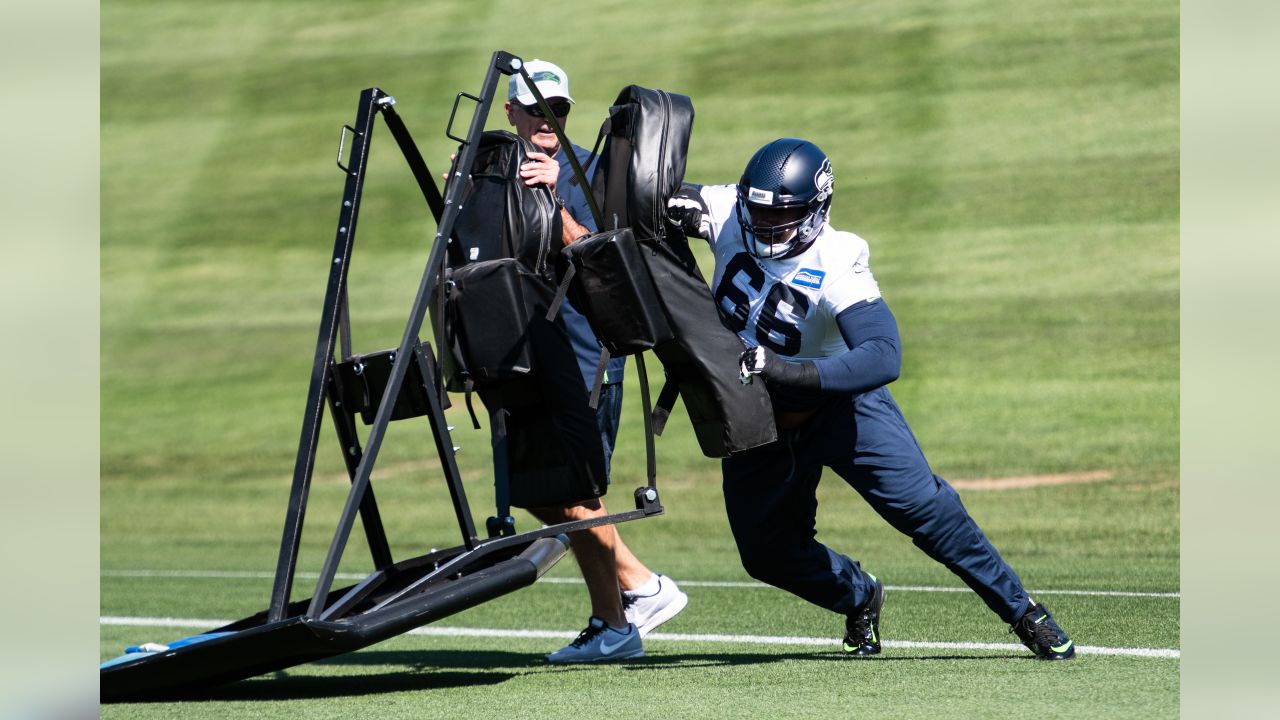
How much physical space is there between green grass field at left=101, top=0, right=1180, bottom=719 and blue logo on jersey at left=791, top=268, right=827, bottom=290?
1.28m

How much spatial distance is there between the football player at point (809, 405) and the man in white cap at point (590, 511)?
510 millimetres

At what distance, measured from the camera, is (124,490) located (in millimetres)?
13172

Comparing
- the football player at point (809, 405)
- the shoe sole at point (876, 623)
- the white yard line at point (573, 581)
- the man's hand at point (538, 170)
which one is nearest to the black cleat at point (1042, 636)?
the football player at point (809, 405)

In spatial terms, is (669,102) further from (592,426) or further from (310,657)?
(310,657)

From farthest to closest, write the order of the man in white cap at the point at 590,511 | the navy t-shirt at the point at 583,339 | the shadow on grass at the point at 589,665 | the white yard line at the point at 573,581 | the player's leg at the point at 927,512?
the white yard line at the point at 573,581
the navy t-shirt at the point at 583,339
the man in white cap at the point at 590,511
the shadow on grass at the point at 589,665
the player's leg at the point at 927,512

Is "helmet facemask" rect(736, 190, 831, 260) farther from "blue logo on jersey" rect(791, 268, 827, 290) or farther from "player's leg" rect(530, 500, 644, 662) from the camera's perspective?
"player's leg" rect(530, 500, 644, 662)

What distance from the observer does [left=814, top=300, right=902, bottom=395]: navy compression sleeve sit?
4922 mm

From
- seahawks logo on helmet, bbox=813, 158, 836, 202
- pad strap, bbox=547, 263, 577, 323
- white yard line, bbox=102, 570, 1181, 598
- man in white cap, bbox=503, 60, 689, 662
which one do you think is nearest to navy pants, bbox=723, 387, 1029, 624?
man in white cap, bbox=503, 60, 689, 662

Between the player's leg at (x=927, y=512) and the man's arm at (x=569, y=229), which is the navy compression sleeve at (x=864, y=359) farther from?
the man's arm at (x=569, y=229)

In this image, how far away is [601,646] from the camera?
5.71 m

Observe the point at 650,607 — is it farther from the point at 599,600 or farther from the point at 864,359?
the point at 864,359

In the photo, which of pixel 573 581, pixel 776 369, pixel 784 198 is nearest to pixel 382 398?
pixel 776 369

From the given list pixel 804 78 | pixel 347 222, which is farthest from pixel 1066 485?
pixel 804 78

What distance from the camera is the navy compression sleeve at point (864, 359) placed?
4922 millimetres
